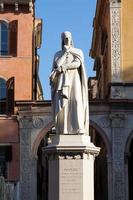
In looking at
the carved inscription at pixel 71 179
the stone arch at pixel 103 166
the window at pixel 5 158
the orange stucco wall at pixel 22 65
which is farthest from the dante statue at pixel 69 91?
the orange stucco wall at pixel 22 65

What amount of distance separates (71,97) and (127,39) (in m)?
21.3

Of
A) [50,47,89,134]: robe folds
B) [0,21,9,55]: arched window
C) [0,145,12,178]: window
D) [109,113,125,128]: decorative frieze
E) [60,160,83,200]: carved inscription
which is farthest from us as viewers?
[0,21,9,55]: arched window

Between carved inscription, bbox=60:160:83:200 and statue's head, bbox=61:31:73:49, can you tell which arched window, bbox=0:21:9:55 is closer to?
statue's head, bbox=61:31:73:49

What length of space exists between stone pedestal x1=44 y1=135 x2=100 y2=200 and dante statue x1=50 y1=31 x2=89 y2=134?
277 millimetres

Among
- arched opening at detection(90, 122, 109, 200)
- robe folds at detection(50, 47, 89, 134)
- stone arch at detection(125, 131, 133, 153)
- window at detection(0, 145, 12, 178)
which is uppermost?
robe folds at detection(50, 47, 89, 134)

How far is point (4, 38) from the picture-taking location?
3653 cm

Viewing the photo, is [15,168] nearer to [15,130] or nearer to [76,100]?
[15,130]

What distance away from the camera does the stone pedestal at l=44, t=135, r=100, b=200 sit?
13.8 m

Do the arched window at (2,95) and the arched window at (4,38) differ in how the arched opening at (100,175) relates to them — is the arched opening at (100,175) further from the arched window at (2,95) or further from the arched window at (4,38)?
the arched window at (4,38)

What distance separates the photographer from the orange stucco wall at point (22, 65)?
35.9m

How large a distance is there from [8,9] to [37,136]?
7798 millimetres

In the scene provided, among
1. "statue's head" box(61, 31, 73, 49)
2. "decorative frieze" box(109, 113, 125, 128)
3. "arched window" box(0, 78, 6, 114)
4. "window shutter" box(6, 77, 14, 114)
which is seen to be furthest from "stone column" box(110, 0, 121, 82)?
"statue's head" box(61, 31, 73, 49)

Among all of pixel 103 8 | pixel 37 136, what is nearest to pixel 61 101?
pixel 37 136

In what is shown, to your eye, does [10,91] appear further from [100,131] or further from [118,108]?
[118,108]
